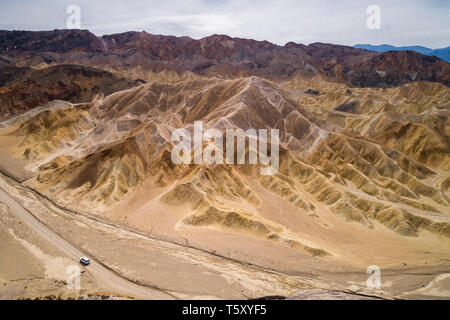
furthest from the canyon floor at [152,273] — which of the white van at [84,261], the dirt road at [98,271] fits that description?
the white van at [84,261]

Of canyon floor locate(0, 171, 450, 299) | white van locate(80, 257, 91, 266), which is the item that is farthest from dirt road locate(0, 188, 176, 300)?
white van locate(80, 257, 91, 266)

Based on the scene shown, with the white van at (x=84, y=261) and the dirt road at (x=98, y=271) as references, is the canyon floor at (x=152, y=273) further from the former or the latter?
the white van at (x=84, y=261)

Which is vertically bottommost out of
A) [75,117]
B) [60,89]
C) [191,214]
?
[191,214]

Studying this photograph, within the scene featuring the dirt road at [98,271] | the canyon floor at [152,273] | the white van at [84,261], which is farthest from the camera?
the white van at [84,261]

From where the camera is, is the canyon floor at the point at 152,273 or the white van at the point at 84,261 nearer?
the canyon floor at the point at 152,273

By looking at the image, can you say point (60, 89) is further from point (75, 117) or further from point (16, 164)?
point (16, 164)

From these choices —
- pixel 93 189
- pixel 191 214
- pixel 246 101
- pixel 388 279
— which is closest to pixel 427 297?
pixel 388 279

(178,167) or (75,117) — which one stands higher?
(75,117)

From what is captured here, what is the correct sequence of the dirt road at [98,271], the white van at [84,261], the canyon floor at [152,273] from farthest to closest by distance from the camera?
the white van at [84,261] → the dirt road at [98,271] → the canyon floor at [152,273]
